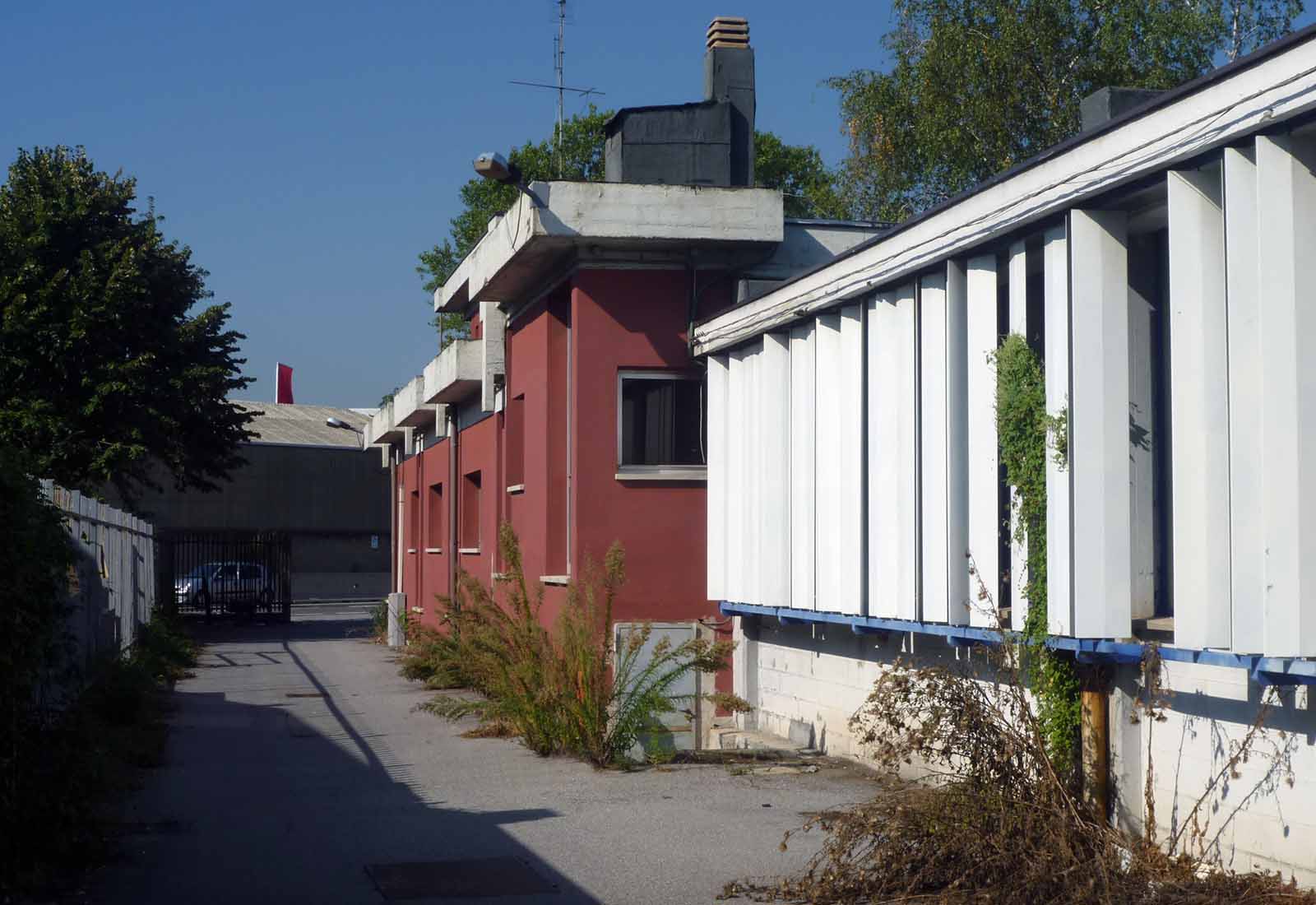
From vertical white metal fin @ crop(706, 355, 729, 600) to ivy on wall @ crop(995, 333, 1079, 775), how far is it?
537 cm

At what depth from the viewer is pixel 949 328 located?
30.6 ft

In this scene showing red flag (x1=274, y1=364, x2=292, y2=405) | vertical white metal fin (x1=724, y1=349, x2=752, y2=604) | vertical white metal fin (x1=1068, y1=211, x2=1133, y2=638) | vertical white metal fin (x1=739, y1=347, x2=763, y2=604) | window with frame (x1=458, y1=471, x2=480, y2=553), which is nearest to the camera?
vertical white metal fin (x1=1068, y1=211, x2=1133, y2=638)

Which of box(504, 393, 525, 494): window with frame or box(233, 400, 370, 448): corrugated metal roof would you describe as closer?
box(504, 393, 525, 494): window with frame

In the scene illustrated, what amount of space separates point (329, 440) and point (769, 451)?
168 feet

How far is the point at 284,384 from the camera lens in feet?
240

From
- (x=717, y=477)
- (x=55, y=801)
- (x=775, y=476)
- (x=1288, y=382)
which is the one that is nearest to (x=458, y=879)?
(x=55, y=801)

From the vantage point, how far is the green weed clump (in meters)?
11.4

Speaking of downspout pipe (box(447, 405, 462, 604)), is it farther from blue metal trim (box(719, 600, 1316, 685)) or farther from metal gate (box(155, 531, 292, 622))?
blue metal trim (box(719, 600, 1316, 685))

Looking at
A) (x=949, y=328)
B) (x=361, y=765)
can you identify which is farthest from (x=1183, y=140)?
(x=361, y=765)

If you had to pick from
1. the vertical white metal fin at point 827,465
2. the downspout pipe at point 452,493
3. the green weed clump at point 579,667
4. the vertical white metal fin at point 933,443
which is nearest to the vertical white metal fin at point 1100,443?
the vertical white metal fin at point 933,443

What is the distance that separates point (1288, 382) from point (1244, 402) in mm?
276

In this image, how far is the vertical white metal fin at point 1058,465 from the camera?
309 inches

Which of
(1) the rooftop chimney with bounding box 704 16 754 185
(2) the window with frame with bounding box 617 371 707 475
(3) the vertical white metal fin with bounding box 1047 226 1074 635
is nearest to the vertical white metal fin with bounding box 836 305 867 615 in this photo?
(3) the vertical white metal fin with bounding box 1047 226 1074 635

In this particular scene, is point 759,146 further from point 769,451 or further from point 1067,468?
point 1067,468
